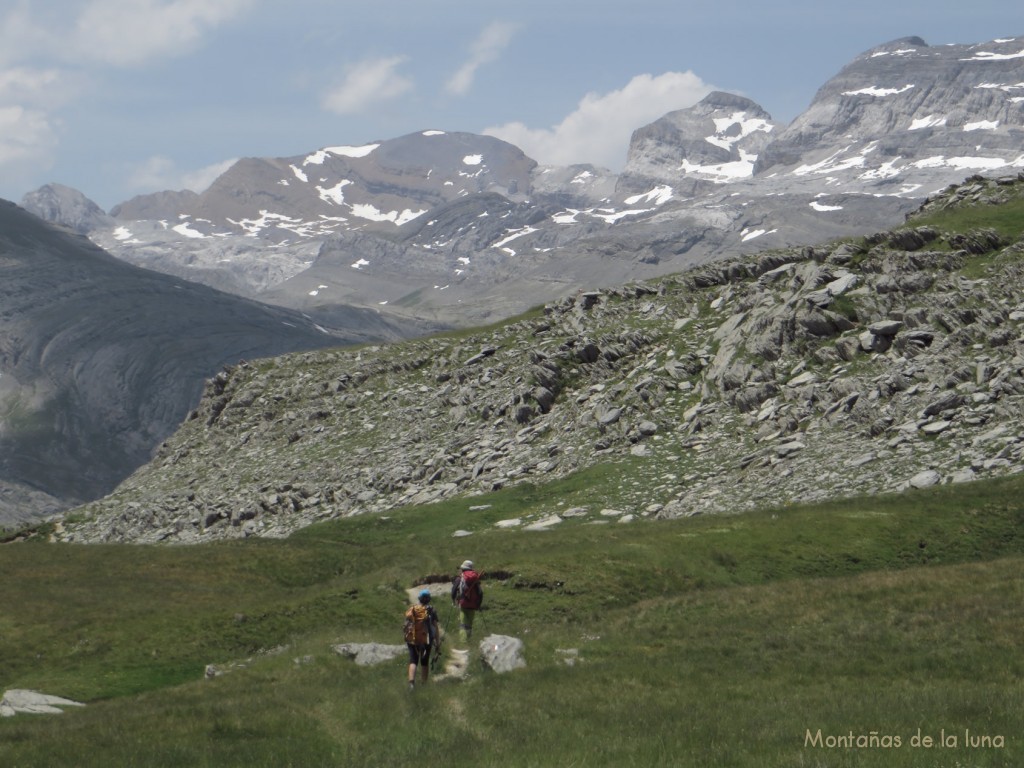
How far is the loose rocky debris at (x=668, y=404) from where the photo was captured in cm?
6419

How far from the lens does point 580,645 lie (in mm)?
34562

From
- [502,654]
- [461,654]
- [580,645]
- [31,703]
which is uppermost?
[502,654]

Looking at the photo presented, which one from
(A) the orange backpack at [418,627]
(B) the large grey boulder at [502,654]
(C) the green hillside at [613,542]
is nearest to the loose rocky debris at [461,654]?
(B) the large grey boulder at [502,654]

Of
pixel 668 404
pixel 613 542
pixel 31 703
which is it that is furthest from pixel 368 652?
pixel 668 404

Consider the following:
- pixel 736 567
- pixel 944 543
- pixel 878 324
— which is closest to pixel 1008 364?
pixel 878 324

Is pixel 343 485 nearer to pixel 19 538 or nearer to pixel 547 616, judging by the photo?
pixel 19 538

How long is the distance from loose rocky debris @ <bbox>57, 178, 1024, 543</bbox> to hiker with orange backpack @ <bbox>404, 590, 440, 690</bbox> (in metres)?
33.7

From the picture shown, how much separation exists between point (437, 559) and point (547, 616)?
11205 mm

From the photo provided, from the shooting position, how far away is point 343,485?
3629 inches

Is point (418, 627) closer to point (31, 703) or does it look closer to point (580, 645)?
point (580, 645)

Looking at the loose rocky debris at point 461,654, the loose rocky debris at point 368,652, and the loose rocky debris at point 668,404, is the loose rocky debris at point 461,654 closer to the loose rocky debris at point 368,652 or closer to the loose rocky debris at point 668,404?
the loose rocky debris at point 368,652

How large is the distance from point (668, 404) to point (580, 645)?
47660 mm

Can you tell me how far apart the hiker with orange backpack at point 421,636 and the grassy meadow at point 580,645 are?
55.0 inches

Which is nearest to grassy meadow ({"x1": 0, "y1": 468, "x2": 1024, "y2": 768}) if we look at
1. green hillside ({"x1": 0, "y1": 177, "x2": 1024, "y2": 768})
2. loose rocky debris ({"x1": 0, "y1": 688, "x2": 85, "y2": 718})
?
green hillside ({"x1": 0, "y1": 177, "x2": 1024, "y2": 768})
